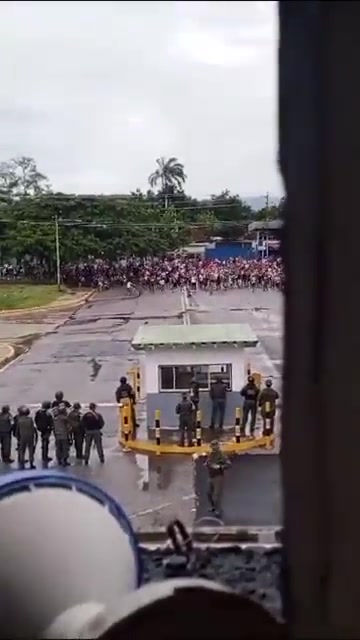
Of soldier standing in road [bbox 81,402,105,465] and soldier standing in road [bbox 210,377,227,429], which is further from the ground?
soldier standing in road [bbox 210,377,227,429]

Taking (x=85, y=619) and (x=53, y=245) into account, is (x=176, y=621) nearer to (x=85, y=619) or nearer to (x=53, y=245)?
(x=85, y=619)

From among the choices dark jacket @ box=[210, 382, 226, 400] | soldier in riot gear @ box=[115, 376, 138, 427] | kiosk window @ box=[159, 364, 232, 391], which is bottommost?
soldier in riot gear @ box=[115, 376, 138, 427]

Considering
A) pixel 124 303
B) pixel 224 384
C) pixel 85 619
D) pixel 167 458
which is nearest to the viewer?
pixel 85 619

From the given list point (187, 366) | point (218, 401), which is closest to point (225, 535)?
point (218, 401)

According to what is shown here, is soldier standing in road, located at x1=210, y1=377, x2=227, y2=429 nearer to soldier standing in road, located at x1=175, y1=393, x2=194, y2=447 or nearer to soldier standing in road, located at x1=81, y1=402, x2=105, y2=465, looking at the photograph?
soldier standing in road, located at x1=175, y1=393, x2=194, y2=447

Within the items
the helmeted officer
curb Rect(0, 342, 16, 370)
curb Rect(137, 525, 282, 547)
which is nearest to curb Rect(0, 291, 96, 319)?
curb Rect(0, 342, 16, 370)

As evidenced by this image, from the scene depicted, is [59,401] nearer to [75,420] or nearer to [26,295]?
[75,420]

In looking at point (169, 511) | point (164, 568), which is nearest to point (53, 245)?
point (169, 511)
